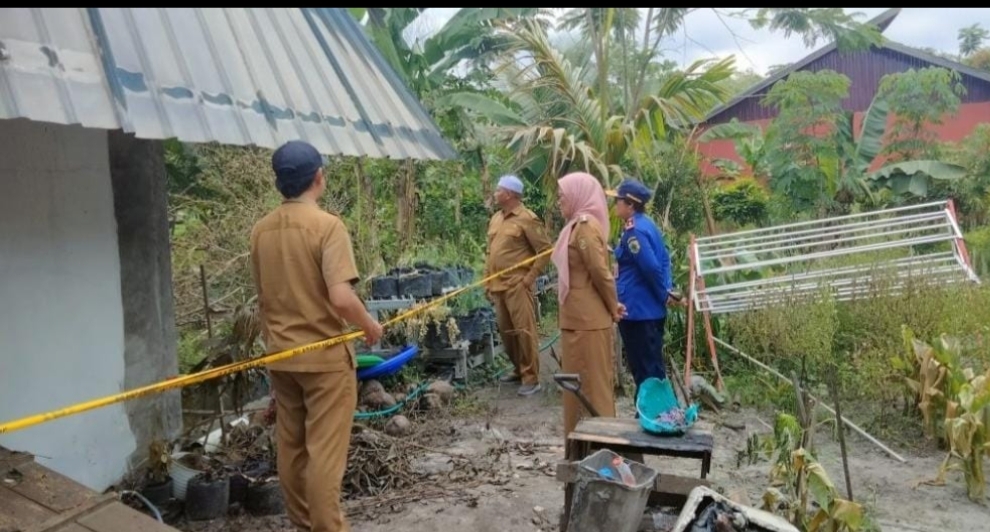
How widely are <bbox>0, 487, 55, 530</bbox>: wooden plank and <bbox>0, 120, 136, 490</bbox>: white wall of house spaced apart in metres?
0.89

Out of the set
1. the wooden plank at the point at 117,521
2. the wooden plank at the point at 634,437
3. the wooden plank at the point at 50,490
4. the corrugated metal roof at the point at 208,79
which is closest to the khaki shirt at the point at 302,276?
the corrugated metal roof at the point at 208,79

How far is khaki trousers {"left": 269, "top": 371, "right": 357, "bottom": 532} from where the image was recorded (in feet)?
11.5

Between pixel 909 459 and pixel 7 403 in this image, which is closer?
pixel 7 403

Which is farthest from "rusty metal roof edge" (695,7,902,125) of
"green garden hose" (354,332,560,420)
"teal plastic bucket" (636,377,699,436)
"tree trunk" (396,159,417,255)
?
"teal plastic bucket" (636,377,699,436)

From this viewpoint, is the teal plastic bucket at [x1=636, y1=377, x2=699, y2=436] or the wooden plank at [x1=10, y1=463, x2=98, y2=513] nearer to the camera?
the wooden plank at [x1=10, y1=463, x2=98, y2=513]

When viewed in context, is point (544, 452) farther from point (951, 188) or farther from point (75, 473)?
point (951, 188)

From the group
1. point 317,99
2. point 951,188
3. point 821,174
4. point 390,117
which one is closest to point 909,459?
point 390,117

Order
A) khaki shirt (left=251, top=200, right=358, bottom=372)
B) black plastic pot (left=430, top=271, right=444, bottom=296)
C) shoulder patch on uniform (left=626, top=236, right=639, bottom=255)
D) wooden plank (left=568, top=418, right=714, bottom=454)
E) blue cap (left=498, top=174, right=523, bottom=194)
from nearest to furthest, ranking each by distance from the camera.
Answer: khaki shirt (left=251, top=200, right=358, bottom=372), wooden plank (left=568, top=418, right=714, bottom=454), shoulder patch on uniform (left=626, top=236, right=639, bottom=255), blue cap (left=498, top=174, right=523, bottom=194), black plastic pot (left=430, top=271, right=444, bottom=296)

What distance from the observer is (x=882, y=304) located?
6164 mm

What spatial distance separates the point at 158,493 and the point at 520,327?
149 inches

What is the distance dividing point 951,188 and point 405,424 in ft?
46.4

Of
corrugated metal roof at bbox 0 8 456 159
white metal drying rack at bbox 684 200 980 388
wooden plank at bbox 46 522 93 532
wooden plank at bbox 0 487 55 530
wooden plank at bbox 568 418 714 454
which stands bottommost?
wooden plank at bbox 568 418 714 454

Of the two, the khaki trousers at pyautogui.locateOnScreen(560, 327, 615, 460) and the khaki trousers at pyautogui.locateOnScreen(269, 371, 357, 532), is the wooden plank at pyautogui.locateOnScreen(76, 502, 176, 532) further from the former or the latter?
the khaki trousers at pyautogui.locateOnScreen(560, 327, 615, 460)

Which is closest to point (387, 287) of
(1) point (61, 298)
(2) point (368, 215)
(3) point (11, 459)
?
(2) point (368, 215)
